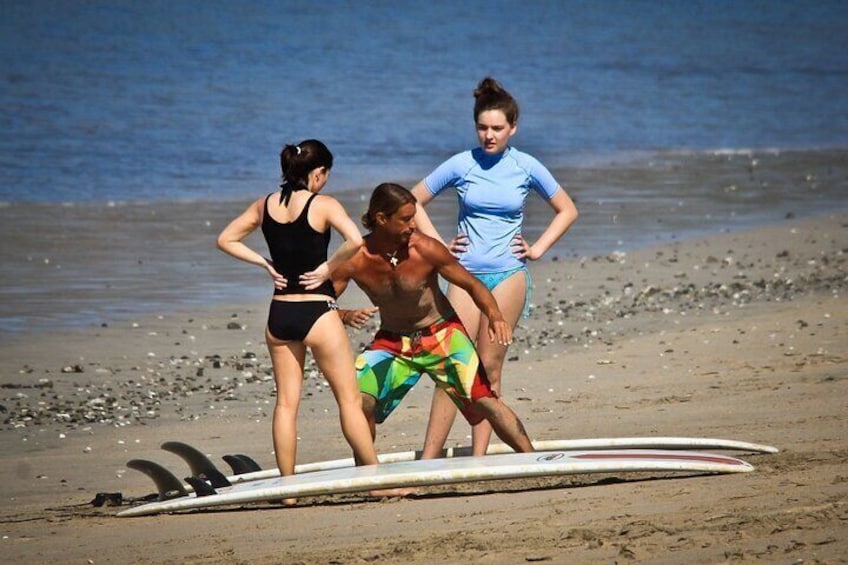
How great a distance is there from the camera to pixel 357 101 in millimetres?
33562

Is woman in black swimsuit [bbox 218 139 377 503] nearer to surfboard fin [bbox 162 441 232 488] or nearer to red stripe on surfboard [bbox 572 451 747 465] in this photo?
surfboard fin [bbox 162 441 232 488]

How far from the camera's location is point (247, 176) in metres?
23.2

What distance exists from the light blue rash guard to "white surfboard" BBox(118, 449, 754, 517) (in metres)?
1.04

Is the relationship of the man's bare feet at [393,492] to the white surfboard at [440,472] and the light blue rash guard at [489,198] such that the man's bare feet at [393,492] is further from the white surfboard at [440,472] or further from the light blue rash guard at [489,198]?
the light blue rash guard at [489,198]

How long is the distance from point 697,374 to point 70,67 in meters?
30.8

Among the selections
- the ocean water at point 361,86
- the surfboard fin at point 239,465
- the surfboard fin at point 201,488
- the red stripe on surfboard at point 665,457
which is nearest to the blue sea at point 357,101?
the ocean water at point 361,86

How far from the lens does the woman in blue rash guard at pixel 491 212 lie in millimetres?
7875

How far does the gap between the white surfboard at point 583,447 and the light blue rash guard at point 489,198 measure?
1.06 meters

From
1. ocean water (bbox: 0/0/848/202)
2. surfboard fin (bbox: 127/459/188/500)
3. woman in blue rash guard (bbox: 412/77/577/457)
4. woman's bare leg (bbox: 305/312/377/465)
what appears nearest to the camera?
woman's bare leg (bbox: 305/312/377/465)

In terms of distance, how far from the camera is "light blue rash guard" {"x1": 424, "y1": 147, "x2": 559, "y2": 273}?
25.9 feet

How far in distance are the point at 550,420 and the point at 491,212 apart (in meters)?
2.09

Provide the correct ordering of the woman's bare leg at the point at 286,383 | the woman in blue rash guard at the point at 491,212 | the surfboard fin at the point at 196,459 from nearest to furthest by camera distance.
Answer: the woman's bare leg at the point at 286,383, the surfboard fin at the point at 196,459, the woman in blue rash guard at the point at 491,212

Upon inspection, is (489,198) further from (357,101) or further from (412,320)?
(357,101)

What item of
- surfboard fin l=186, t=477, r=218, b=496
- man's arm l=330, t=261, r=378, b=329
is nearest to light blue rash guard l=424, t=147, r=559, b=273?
man's arm l=330, t=261, r=378, b=329
